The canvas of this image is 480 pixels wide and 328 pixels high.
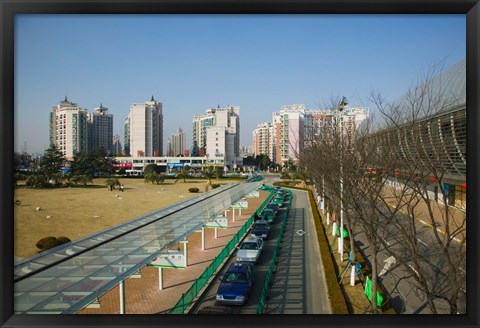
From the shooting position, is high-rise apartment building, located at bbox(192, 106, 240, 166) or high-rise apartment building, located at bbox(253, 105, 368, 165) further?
high-rise apartment building, located at bbox(192, 106, 240, 166)

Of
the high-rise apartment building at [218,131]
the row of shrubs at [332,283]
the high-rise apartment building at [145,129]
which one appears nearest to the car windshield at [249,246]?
the row of shrubs at [332,283]

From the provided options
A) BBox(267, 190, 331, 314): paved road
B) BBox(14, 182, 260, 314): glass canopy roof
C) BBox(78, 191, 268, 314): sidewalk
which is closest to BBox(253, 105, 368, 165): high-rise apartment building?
BBox(267, 190, 331, 314): paved road

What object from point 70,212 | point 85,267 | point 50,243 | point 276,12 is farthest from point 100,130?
point 276,12

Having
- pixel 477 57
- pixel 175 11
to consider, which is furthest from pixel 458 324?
pixel 175 11

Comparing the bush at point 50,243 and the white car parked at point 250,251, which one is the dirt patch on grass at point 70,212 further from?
the white car parked at point 250,251

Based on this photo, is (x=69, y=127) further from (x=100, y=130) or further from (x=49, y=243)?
(x=49, y=243)

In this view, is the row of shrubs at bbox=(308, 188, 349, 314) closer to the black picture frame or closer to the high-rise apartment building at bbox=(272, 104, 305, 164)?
the black picture frame
